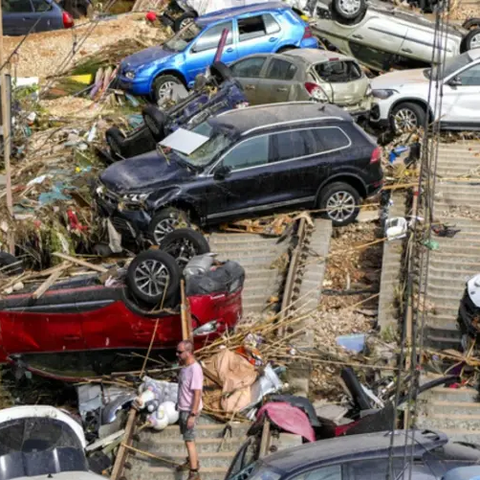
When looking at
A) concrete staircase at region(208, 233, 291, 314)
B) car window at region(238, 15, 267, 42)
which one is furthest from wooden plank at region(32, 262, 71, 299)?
car window at region(238, 15, 267, 42)

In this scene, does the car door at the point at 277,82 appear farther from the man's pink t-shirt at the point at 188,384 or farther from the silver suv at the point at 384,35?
the man's pink t-shirt at the point at 188,384

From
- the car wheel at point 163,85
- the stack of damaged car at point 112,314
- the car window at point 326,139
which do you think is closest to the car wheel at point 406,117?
the car window at point 326,139

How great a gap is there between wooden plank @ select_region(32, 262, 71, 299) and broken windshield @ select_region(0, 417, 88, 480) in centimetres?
252

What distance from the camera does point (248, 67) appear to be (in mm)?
20422

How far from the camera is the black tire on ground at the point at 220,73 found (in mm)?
18922

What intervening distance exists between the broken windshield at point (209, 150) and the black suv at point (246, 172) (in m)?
0.01

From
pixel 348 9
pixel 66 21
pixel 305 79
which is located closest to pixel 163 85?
pixel 305 79

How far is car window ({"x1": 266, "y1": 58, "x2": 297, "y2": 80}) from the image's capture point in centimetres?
1986

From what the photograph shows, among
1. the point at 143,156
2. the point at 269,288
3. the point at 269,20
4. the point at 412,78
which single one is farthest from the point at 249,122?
the point at 269,20

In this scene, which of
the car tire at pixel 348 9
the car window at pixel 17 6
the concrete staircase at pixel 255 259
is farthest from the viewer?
the car window at pixel 17 6

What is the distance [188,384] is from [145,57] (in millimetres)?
12606

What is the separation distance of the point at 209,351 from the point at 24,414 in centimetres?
261

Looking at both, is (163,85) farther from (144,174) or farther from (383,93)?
(144,174)

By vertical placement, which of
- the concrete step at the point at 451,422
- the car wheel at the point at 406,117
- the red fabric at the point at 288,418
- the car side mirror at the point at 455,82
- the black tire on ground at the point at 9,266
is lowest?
the concrete step at the point at 451,422
